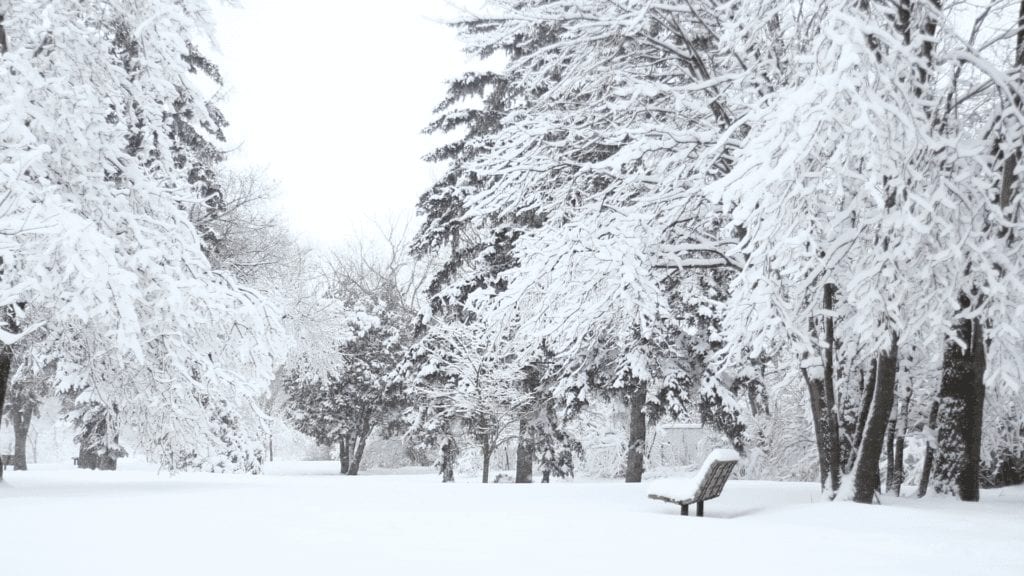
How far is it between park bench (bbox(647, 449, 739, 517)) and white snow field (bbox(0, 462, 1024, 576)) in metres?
0.21

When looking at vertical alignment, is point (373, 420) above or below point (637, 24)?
below

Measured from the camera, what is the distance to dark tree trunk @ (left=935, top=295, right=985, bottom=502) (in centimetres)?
891

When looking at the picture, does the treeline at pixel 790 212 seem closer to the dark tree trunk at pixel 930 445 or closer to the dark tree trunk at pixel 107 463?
the dark tree trunk at pixel 930 445

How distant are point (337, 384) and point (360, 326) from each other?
2.52 m

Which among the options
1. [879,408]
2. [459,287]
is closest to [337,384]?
[459,287]

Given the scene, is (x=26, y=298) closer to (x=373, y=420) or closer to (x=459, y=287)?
(x=459, y=287)

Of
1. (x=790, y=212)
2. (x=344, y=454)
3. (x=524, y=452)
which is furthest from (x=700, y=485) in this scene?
(x=344, y=454)

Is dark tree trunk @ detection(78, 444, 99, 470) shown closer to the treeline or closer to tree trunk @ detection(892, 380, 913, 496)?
the treeline

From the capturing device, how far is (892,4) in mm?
7488

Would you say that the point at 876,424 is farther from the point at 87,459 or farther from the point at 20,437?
the point at 20,437

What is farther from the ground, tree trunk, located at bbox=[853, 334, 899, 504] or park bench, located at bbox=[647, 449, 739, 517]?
tree trunk, located at bbox=[853, 334, 899, 504]

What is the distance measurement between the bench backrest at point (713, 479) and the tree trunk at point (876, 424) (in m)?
1.38

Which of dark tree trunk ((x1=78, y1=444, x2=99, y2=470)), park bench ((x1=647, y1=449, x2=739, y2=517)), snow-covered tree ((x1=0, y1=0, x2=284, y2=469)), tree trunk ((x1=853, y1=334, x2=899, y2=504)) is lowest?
dark tree trunk ((x1=78, y1=444, x2=99, y2=470))

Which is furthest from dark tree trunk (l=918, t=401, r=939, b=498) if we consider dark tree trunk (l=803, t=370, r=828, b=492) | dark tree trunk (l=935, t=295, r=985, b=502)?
dark tree trunk (l=803, t=370, r=828, b=492)
